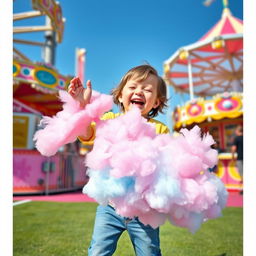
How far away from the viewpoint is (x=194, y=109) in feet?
30.3

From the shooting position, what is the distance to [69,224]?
3.35 metres

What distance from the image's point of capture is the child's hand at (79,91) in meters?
1.26

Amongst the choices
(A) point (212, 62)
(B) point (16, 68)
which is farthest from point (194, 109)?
(B) point (16, 68)

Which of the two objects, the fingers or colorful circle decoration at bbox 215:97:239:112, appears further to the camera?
colorful circle decoration at bbox 215:97:239:112

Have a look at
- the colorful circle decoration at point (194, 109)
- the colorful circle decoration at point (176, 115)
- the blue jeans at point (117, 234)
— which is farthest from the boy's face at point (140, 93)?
the colorful circle decoration at point (176, 115)

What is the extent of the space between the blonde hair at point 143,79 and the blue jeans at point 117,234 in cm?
62

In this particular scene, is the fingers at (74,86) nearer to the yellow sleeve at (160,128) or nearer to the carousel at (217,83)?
the yellow sleeve at (160,128)

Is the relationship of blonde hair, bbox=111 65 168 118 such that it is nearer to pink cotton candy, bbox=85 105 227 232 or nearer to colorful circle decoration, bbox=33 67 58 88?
pink cotton candy, bbox=85 105 227 232

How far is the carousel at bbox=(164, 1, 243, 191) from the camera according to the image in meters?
8.45

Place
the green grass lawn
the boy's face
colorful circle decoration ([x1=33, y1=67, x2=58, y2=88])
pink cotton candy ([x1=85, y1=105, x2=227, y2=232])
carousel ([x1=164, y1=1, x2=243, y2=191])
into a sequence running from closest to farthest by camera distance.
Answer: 1. pink cotton candy ([x1=85, y1=105, x2=227, y2=232])
2. the boy's face
3. the green grass lawn
4. colorful circle decoration ([x1=33, y1=67, x2=58, y2=88])
5. carousel ([x1=164, y1=1, x2=243, y2=191])

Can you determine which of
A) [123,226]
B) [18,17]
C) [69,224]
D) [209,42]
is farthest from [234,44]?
[123,226]

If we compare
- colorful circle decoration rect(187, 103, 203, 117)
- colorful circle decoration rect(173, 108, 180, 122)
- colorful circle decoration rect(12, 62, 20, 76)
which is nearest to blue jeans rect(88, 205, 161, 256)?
colorful circle decoration rect(12, 62, 20, 76)

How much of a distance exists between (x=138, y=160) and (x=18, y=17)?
9180mm

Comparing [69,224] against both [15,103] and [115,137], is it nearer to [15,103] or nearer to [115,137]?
[115,137]
